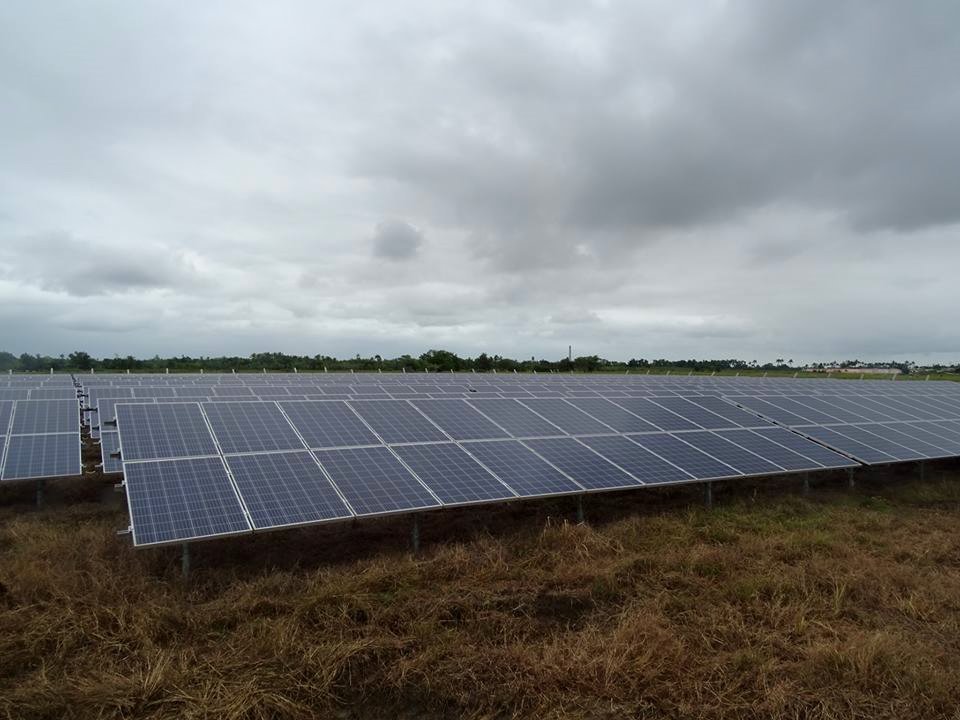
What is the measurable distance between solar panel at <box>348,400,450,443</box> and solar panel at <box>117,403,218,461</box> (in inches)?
142

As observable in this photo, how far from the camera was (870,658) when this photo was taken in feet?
20.3

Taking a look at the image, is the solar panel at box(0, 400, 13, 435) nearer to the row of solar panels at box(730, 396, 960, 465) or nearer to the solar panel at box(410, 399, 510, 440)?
the solar panel at box(410, 399, 510, 440)

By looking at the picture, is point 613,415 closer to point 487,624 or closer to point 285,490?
point 285,490

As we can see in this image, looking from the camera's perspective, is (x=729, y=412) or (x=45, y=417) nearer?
(x=45, y=417)

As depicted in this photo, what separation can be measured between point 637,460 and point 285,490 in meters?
7.78

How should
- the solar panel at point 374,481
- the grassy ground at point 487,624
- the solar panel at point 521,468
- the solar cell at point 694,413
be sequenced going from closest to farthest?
the grassy ground at point 487,624 → the solar panel at point 374,481 → the solar panel at point 521,468 → the solar cell at point 694,413

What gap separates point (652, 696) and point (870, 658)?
2556 mm

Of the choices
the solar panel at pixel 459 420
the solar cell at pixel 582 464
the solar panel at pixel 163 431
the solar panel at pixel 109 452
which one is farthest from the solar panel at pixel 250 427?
the solar cell at pixel 582 464

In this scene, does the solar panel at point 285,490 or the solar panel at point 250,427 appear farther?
the solar panel at point 250,427

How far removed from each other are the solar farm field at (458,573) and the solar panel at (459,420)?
10 cm

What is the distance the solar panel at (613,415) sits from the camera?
1565 cm

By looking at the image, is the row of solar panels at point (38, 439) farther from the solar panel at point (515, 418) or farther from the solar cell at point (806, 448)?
the solar cell at point (806, 448)

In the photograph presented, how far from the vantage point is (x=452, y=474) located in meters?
10.9

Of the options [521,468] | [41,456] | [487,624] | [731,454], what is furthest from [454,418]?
[41,456]
